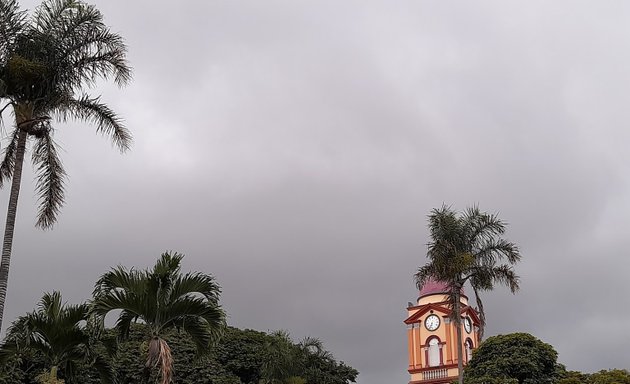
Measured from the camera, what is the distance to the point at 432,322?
220 feet

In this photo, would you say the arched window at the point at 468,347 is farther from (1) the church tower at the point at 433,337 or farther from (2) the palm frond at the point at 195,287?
(2) the palm frond at the point at 195,287

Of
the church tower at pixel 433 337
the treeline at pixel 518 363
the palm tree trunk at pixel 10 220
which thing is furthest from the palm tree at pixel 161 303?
the church tower at pixel 433 337

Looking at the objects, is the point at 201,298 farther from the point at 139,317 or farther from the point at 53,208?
the point at 53,208

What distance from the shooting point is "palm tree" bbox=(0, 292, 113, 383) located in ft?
59.6

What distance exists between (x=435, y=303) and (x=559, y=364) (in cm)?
2473

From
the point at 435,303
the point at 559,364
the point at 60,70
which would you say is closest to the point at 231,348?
the point at 559,364

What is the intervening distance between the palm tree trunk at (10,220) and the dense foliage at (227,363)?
20.7 metres

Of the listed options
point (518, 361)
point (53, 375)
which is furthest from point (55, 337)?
point (518, 361)

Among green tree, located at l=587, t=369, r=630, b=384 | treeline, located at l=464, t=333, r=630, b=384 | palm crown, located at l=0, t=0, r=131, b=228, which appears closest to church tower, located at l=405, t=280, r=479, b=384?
treeline, located at l=464, t=333, r=630, b=384

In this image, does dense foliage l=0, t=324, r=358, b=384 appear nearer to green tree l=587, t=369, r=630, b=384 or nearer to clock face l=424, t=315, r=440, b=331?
green tree l=587, t=369, r=630, b=384

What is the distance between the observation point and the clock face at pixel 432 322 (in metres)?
66.7

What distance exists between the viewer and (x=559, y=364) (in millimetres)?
42125

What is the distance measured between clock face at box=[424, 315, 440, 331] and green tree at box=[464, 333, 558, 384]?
75.2 ft

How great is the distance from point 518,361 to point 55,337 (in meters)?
28.9
